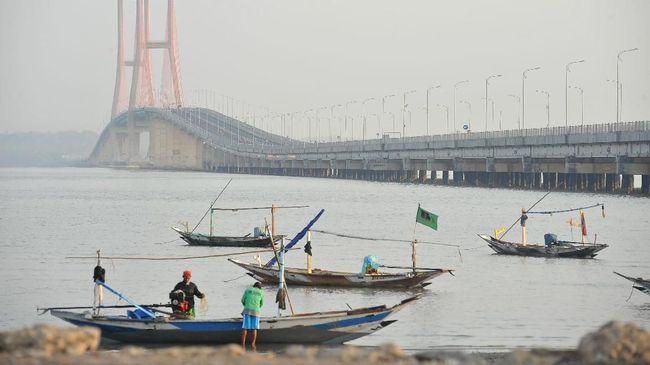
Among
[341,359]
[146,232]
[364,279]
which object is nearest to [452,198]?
[146,232]

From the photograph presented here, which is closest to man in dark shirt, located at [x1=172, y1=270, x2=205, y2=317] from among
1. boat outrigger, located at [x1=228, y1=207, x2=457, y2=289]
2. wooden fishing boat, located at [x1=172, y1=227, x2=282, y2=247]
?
boat outrigger, located at [x1=228, y1=207, x2=457, y2=289]

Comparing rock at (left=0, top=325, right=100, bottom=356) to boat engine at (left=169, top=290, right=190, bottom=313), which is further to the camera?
boat engine at (left=169, top=290, right=190, bottom=313)

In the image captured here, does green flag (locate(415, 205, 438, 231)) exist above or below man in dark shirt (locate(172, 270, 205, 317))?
above

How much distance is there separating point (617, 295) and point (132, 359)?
26.8 m

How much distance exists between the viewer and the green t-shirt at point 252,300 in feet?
92.4

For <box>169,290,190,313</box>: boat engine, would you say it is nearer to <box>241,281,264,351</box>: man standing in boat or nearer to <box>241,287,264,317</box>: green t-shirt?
<box>241,281,264,351</box>: man standing in boat

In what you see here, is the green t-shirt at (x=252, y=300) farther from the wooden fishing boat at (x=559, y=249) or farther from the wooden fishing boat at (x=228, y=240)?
the wooden fishing boat at (x=228, y=240)

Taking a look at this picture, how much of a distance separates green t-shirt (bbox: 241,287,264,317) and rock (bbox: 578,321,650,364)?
10.7 metres

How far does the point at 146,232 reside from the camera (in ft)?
262

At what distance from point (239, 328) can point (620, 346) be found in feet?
40.0

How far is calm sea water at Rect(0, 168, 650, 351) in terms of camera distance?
35.3m

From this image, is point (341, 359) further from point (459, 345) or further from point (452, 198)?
point (452, 198)

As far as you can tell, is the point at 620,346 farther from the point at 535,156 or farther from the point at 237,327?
the point at 535,156

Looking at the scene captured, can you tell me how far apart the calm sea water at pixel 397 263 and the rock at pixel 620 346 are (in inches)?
454
